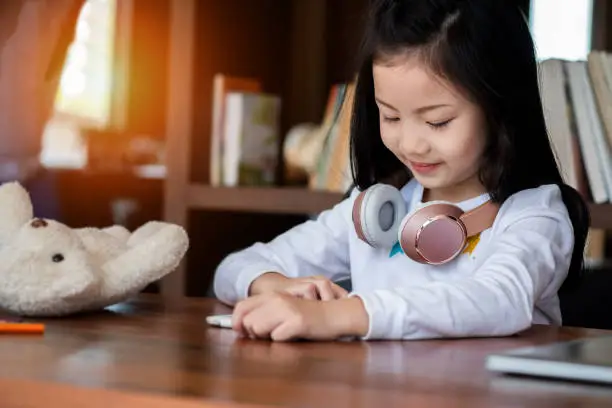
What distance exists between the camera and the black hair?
1.32m

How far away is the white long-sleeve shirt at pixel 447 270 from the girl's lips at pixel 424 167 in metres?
0.10

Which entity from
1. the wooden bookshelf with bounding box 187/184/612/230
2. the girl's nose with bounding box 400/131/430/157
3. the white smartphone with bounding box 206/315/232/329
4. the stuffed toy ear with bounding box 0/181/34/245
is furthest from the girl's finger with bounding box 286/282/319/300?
the wooden bookshelf with bounding box 187/184/612/230

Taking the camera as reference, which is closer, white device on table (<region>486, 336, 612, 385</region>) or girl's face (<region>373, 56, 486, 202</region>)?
white device on table (<region>486, 336, 612, 385</region>)

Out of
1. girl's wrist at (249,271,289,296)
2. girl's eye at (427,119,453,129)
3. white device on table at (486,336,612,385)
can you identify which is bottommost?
girl's wrist at (249,271,289,296)

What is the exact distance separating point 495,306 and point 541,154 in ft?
1.23

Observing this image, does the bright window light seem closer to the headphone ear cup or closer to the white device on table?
the headphone ear cup

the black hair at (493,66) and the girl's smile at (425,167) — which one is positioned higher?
the black hair at (493,66)

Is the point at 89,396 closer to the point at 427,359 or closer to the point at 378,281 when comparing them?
the point at 427,359

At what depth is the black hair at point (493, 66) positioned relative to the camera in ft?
4.32

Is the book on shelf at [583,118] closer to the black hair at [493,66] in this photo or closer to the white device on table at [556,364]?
the black hair at [493,66]

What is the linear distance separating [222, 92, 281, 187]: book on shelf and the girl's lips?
1.35m

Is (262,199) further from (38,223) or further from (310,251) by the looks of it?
(38,223)

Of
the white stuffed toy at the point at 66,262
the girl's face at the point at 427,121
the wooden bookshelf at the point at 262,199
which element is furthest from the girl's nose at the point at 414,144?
the wooden bookshelf at the point at 262,199

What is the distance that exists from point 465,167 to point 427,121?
92 millimetres
